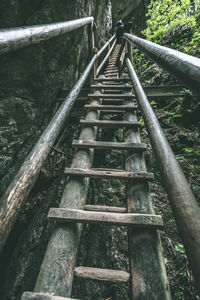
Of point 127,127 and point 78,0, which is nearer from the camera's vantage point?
point 127,127

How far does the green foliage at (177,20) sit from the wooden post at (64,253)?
454 cm

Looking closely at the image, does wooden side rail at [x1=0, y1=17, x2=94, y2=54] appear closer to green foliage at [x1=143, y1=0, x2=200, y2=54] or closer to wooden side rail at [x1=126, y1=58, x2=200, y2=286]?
wooden side rail at [x1=126, y1=58, x2=200, y2=286]

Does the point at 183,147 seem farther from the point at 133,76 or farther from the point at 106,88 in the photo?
the point at 106,88

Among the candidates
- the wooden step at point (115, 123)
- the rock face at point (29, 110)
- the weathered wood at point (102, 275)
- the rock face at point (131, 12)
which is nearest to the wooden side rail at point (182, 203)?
the weathered wood at point (102, 275)

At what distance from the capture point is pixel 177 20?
495 centimetres

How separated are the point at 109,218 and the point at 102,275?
12.3 inches

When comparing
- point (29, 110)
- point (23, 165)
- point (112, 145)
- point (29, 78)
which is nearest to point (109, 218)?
point (23, 165)

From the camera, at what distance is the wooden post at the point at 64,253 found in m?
0.81

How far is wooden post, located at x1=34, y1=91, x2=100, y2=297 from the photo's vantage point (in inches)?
31.9

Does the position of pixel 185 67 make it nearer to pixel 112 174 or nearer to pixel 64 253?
pixel 112 174

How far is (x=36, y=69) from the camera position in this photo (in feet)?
7.90

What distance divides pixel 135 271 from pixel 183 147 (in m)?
2.17

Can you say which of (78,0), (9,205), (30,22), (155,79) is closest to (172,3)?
(155,79)

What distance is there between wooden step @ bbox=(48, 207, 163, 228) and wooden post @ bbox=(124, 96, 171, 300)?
0.07m
